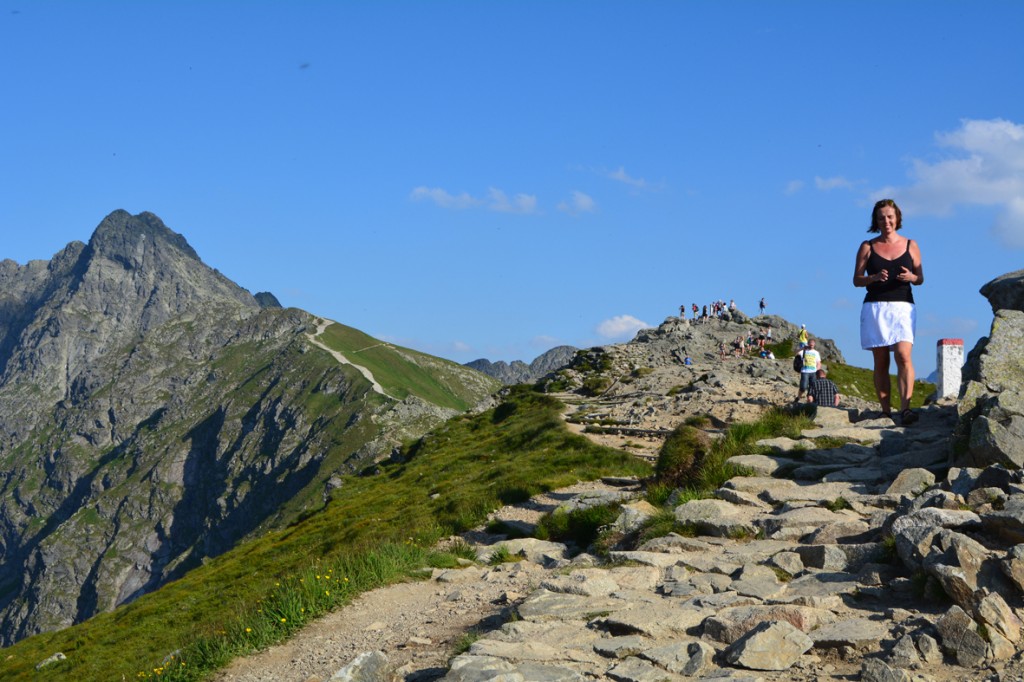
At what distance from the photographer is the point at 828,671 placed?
8078 mm

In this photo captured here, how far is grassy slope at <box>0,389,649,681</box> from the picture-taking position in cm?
2316

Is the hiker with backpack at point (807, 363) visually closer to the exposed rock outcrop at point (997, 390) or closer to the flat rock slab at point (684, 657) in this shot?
the exposed rock outcrop at point (997, 390)

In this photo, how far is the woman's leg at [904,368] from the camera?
56.6ft

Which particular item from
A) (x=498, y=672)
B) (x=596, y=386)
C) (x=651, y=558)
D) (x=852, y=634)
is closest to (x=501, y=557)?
(x=651, y=558)

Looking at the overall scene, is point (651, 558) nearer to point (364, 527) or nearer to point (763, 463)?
point (763, 463)

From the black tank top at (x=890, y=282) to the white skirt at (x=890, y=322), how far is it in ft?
0.36

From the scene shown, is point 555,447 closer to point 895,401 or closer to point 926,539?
point 895,401

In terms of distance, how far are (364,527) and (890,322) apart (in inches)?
812

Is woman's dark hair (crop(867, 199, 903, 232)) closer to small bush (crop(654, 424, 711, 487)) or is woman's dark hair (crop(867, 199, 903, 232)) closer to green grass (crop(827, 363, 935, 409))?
small bush (crop(654, 424, 711, 487))

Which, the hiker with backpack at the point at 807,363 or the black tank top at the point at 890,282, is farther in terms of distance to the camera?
the hiker with backpack at the point at 807,363

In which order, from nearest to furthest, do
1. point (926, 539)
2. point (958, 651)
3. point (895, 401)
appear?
1. point (958, 651)
2. point (926, 539)
3. point (895, 401)

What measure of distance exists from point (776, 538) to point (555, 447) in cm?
2206

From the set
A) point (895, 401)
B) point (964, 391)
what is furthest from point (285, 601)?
point (895, 401)

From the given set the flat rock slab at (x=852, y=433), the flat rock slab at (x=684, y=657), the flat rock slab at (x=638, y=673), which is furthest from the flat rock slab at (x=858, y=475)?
the flat rock slab at (x=638, y=673)
